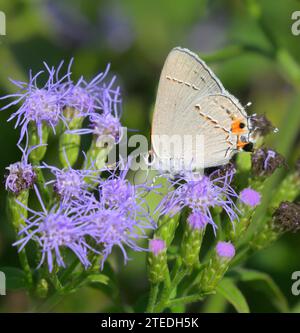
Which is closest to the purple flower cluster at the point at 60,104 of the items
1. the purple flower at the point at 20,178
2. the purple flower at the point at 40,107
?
the purple flower at the point at 40,107

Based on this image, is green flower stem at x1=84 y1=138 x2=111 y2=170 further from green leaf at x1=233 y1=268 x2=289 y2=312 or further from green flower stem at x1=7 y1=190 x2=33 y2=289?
green leaf at x1=233 y1=268 x2=289 y2=312

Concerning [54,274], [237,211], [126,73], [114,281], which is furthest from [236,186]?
[126,73]

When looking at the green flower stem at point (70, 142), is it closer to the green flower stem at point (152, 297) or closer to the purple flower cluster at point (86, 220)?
the purple flower cluster at point (86, 220)

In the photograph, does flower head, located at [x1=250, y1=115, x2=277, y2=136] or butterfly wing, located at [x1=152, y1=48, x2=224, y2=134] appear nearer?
butterfly wing, located at [x1=152, y1=48, x2=224, y2=134]

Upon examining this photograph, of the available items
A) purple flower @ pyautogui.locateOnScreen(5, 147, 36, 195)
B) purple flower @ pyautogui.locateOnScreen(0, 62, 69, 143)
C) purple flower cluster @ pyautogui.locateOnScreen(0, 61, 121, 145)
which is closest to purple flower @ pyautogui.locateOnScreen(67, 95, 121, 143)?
purple flower cluster @ pyautogui.locateOnScreen(0, 61, 121, 145)

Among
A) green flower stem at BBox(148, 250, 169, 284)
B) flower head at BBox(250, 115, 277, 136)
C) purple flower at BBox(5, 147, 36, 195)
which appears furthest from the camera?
flower head at BBox(250, 115, 277, 136)

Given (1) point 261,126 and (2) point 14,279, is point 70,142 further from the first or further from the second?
(1) point 261,126
